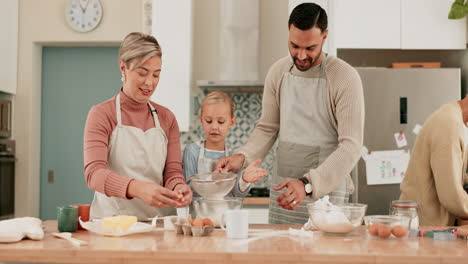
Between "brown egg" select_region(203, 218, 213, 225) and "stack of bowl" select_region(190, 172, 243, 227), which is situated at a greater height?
"stack of bowl" select_region(190, 172, 243, 227)

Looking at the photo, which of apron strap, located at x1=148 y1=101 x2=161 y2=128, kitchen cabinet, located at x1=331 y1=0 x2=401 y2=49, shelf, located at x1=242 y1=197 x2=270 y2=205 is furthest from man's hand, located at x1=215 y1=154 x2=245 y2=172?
kitchen cabinet, located at x1=331 y1=0 x2=401 y2=49

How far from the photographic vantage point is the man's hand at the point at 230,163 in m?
2.30

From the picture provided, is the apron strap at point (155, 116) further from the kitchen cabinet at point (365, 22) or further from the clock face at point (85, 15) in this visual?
the clock face at point (85, 15)

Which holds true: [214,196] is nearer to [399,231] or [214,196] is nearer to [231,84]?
[399,231]

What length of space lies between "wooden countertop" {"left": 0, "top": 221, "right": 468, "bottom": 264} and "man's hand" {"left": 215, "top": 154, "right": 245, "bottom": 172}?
0.63 meters

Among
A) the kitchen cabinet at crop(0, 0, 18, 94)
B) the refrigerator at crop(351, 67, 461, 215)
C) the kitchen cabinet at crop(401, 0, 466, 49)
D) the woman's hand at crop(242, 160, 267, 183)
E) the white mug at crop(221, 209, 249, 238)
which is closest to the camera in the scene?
the white mug at crop(221, 209, 249, 238)

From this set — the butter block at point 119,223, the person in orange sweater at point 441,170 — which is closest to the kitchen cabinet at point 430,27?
the person in orange sweater at point 441,170

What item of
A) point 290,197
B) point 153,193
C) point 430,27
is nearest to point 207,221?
point 153,193

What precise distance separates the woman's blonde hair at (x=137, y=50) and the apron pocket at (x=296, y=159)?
732 mm

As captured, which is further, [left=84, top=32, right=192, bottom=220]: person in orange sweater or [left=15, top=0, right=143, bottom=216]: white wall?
[left=15, top=0, right=143, bottom=216]: white wall

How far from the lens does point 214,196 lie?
204cm

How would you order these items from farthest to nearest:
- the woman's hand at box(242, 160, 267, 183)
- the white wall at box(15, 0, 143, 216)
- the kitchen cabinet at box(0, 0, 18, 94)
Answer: the white wall at box(15, 0, 143, 216), the kitchen cabinet at box(0, 0, 18, 94), the woman's hand at box(242, 160, 267, 183)

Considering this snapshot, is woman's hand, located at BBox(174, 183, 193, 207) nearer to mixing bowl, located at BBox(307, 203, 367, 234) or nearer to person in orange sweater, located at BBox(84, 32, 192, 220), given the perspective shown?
person in orange sweater, located at BBox(84, 32, 192, 220)

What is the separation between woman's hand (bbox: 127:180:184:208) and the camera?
5.97 feet
